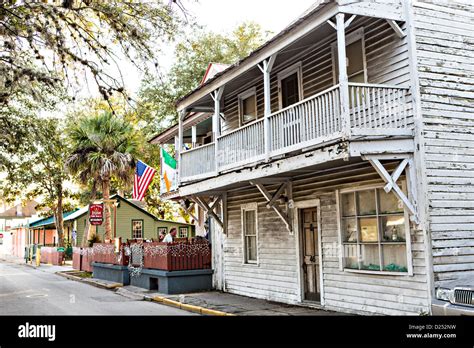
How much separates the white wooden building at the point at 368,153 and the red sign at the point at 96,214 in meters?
14.3

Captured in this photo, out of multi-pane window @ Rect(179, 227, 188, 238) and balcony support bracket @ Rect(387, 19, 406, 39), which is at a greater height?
balcony support bracket @ Rect(387, 19, 406, 39)

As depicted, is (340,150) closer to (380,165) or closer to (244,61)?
(380,165)

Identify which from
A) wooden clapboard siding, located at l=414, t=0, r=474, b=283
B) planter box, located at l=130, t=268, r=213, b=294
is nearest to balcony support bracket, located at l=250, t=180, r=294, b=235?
wooden clapboard siding, located at l=414, t=0, r=474, b=283

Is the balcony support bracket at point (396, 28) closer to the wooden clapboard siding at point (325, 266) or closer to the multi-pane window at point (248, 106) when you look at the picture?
the wooden clapboard siding at point (325, 266)

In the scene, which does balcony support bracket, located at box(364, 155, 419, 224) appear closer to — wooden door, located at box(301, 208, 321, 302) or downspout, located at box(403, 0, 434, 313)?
downspout, located at box(403, 0, 434, 313)

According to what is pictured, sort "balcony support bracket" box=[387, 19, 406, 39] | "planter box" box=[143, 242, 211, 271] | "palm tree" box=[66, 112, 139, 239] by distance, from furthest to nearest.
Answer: "palm tree" box=[66, 112, 139, 239] < "planter box" box=[143, 242, 211, 271] < "balcony support bracket" box=[387, 19, 406, 39]

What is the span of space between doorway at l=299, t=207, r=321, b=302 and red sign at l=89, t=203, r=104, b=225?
15.8 m

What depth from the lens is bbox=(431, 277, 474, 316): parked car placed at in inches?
319

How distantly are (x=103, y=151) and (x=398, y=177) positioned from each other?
2207 cm

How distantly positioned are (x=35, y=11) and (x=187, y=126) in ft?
37.2

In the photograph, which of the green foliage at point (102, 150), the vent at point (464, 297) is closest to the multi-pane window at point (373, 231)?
the vent at point (464, 297)

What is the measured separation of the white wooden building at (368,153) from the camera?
952 cm

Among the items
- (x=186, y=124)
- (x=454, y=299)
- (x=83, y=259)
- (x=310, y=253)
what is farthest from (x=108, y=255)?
(x=454, y=299)

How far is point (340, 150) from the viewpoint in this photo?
928cm
